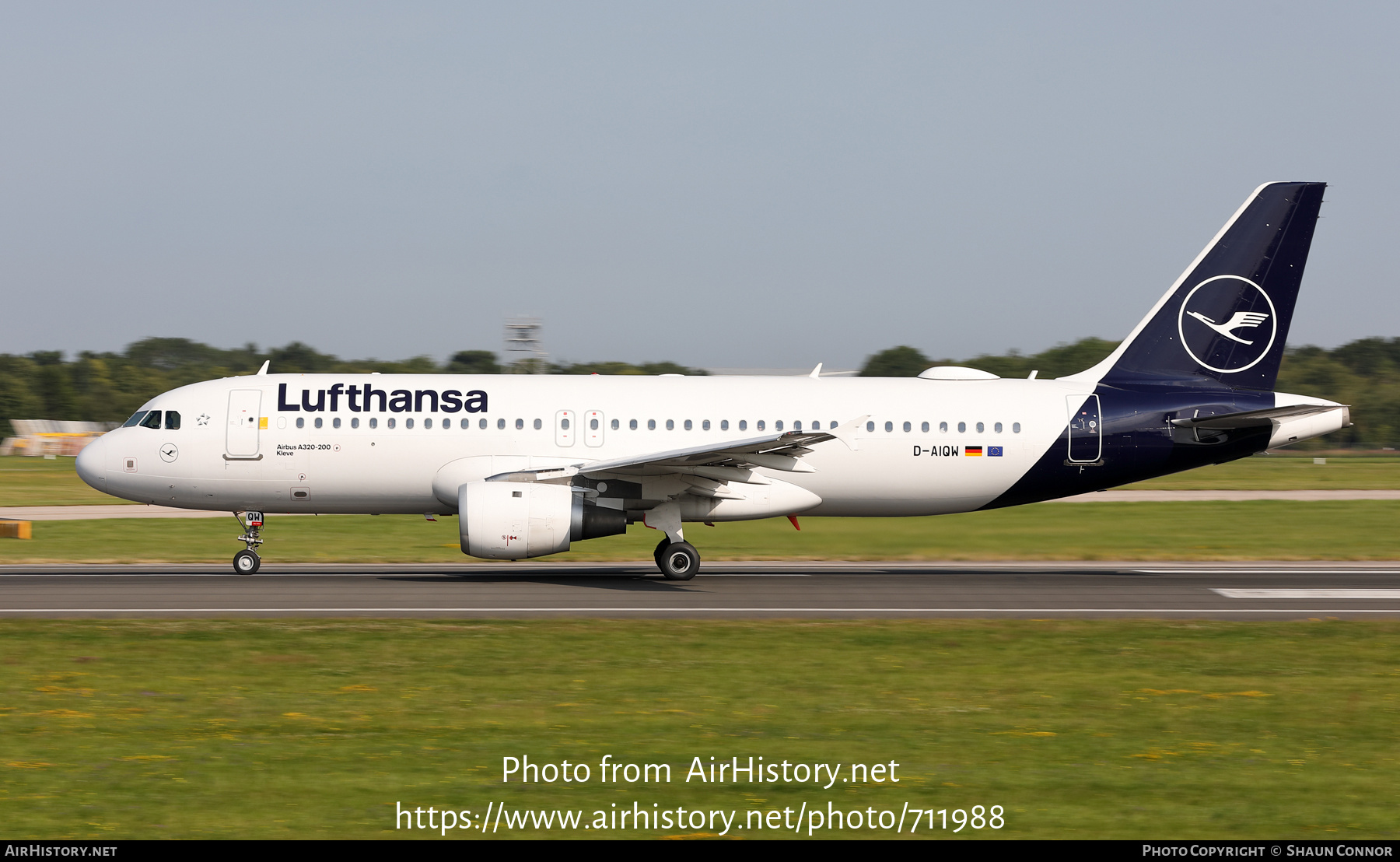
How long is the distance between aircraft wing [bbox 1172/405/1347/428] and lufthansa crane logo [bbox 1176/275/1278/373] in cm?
134

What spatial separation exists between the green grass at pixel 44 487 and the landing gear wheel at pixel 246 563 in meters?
14.6

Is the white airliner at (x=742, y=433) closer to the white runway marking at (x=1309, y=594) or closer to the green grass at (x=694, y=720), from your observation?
the white runway marking at (x=1309, y=594)

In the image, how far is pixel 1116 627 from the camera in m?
18.2

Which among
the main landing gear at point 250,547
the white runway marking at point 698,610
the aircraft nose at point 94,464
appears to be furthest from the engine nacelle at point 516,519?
the aircraft nose at point 94,464

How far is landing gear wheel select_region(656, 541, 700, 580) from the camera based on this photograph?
939 inches

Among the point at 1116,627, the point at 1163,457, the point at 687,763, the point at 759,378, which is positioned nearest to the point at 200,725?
the point at 687,763

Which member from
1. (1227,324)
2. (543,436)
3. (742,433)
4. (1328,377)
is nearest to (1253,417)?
(1227,324)

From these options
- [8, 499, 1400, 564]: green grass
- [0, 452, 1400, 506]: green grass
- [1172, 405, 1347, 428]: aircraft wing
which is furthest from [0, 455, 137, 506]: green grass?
[1172, 405, 1347, 428]: aircraft wing

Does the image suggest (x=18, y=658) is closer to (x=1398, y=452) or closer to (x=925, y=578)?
(x=925, y=578)

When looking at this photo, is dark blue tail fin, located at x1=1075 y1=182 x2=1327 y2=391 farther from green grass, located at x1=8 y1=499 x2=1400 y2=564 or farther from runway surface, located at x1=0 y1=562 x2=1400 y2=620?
green grass, located at x1=8 y1=499 x2=1400 y2=564

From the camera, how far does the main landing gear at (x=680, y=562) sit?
939 inches

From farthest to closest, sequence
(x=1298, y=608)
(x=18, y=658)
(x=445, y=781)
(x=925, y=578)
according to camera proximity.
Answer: (x=925, y=578) < (x=1298, y=608) < (x=18, y=658) < (x=445, y=781)
